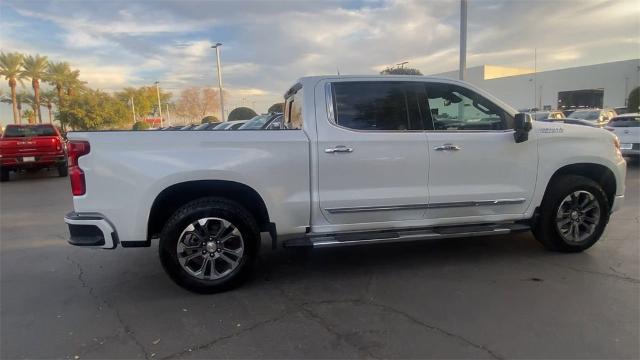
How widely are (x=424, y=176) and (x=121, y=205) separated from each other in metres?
2.80

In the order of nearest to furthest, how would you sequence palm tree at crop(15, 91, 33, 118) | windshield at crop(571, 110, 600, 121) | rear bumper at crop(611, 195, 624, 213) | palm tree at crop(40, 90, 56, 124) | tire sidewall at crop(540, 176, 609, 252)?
tire sidewall at crop(540, 176, 609, 252) → rear bumper at crop(611, 195, 624, 213) → windshield at crop(571, 110, 600, 121) → palm tree at crop(15, 91, 33, 118) → palm tree at crop(40, 90, 56, 124)

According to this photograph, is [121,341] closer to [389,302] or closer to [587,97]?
[389,302]

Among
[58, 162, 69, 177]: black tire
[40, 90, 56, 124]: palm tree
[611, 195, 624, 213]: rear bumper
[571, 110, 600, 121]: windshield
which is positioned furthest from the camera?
[40, 90, 56, 124]: palm tree

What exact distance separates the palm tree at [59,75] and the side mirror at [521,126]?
54.6 meters

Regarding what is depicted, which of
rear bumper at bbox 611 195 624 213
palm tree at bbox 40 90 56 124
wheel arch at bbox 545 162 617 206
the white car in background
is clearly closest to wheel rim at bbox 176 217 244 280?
wheel arch at bbox 545 162 617 206

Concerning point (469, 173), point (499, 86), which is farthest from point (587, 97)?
point (469, 173)

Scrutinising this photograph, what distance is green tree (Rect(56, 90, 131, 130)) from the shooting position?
49.5m

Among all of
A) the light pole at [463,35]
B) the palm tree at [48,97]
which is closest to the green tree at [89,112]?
the palm tree at [48,97]

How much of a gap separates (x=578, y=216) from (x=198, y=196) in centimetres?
407

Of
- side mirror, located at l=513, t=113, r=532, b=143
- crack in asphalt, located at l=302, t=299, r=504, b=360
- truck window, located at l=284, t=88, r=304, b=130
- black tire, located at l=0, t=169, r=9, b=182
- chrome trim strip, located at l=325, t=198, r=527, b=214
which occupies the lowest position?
crack in asphalt, located at l=302, t=299, r=504, b=360

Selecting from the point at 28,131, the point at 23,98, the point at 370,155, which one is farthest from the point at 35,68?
the point at 370,155

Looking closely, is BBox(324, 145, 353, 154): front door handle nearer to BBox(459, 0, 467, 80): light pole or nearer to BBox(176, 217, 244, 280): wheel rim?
BBox(176, 217, 244, 280): wheel rim

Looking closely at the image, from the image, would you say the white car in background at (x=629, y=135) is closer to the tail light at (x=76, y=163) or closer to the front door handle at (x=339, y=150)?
the front door handle at (x=339, y=150)

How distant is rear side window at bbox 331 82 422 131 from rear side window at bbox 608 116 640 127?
37.3ft
